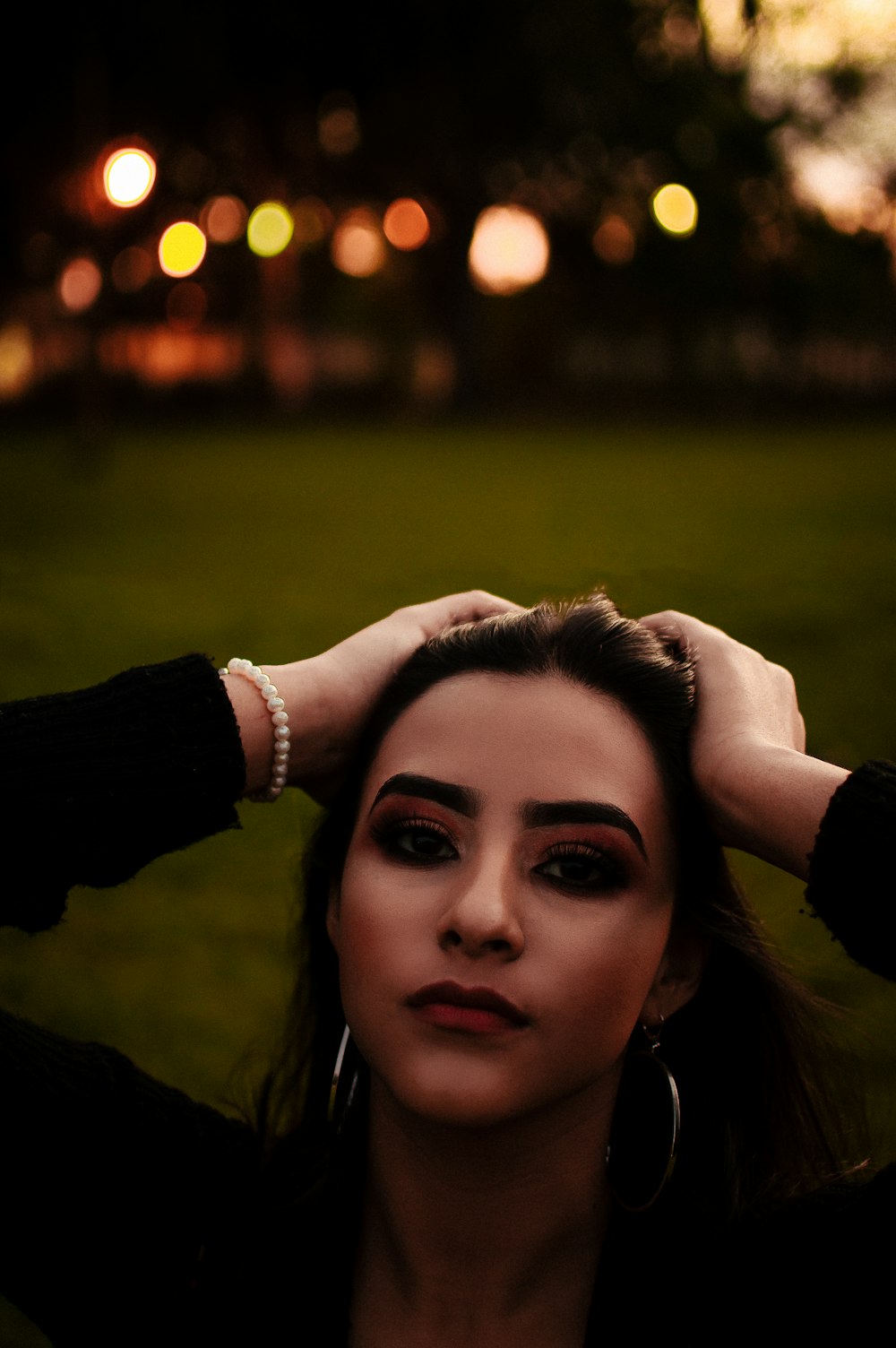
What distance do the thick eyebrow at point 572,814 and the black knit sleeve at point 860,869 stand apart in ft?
0.83

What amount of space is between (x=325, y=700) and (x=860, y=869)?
84 cm

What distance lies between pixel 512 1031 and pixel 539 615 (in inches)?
26.4

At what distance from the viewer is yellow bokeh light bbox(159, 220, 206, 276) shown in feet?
66.7

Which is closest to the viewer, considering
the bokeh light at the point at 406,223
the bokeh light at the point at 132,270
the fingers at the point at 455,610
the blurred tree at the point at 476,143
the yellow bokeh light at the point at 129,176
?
the fingers at the point at 455,610

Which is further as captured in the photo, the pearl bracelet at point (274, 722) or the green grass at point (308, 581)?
the green grass at point (308, 581)

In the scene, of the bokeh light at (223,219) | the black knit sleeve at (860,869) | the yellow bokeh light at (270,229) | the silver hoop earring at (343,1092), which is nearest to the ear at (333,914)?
the silver hoop earring at (343,1092)

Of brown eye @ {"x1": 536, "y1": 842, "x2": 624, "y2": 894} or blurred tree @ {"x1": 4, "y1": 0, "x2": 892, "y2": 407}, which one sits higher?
blurred tree @ {"x1": 4, "y1": 0, "x2": 892, "y2": 407}

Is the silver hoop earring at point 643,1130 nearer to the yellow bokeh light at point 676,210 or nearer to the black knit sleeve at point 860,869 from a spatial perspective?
the black knit sleeve at point 860,869

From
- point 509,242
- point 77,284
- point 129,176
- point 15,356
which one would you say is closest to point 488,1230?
point 129,176

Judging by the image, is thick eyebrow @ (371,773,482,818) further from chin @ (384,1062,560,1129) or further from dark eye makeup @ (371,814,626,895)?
chin @ (384,1062,560,1129)

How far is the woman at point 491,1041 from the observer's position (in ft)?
5.83

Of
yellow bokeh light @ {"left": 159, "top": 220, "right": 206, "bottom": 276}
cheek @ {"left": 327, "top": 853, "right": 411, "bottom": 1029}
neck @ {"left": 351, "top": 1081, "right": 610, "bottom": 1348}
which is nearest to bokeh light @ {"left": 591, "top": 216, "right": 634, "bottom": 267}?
yellow bokeh light @ {"left": 159, "top": 220, "right": 206, "bottom": 276}

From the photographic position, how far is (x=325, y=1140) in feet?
6.80

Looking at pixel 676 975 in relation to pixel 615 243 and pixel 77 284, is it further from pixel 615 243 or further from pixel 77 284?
pixel 615 243
